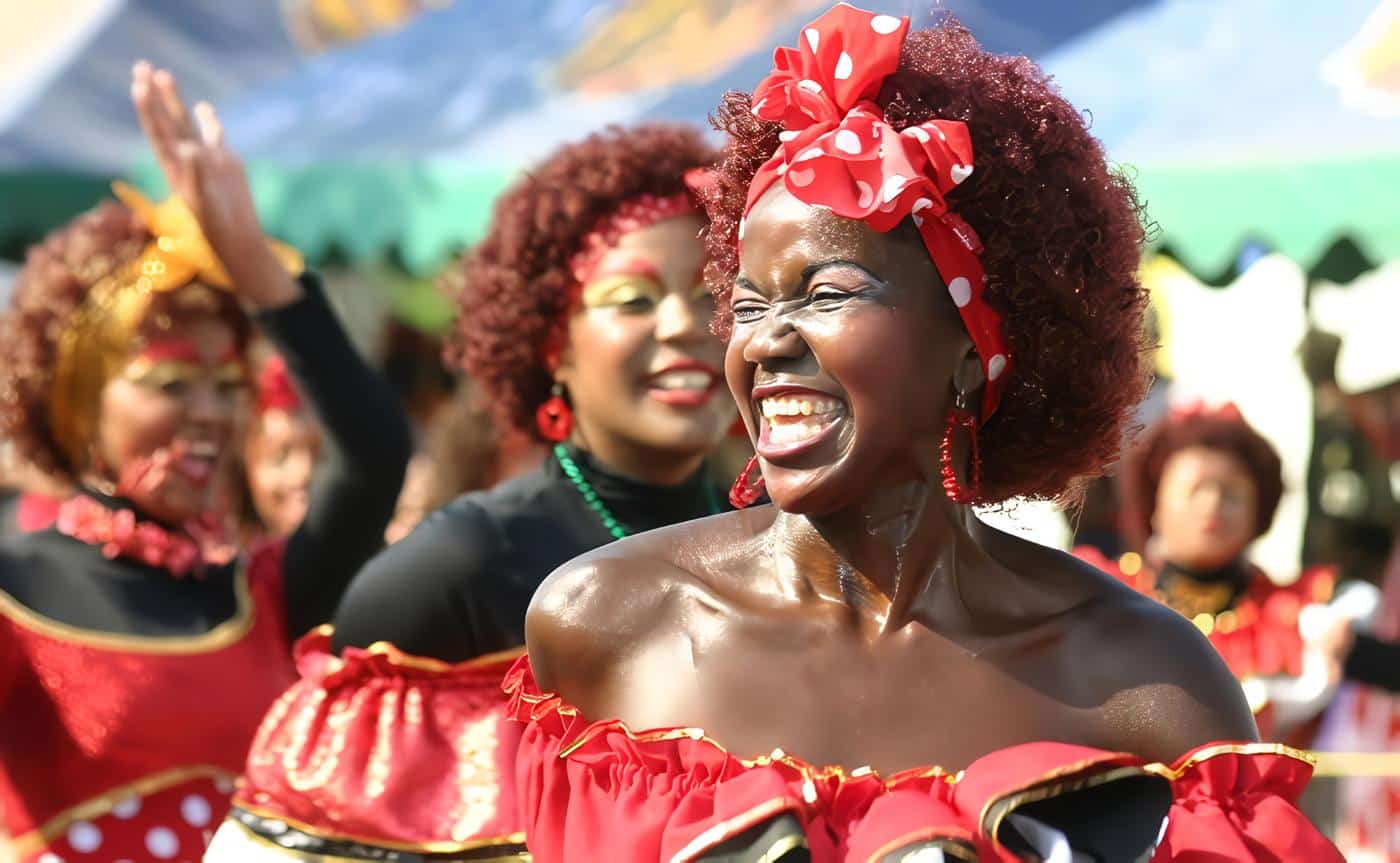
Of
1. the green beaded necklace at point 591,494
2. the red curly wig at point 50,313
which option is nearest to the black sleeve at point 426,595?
the green beaded necklace at point 591,494

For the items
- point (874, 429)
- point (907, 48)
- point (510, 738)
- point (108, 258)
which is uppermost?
point (907, 48)

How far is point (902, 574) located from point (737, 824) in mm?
400

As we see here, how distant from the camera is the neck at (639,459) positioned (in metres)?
3.54

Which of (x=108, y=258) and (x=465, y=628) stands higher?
(x=108, y=258)

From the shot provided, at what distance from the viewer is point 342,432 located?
3.77 metres

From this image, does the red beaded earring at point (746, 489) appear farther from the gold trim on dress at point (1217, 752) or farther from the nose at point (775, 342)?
the gold trim on dress at point (1217, 752)

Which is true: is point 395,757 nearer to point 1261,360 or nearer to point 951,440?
point 951,440

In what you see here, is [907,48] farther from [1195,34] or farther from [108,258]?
[1195,34]

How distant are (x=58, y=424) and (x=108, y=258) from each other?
0.39 metres

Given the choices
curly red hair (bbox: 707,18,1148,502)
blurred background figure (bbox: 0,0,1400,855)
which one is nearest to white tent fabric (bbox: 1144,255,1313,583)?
blurred background figure (bbox: 0,0,1400,855)

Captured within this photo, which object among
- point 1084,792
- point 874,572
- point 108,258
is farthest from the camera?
point 108,258

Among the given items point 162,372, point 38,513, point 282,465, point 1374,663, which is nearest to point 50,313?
point 162,372

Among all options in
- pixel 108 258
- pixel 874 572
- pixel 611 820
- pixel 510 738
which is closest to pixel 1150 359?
pixel 874 572

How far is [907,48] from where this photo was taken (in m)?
2.23
